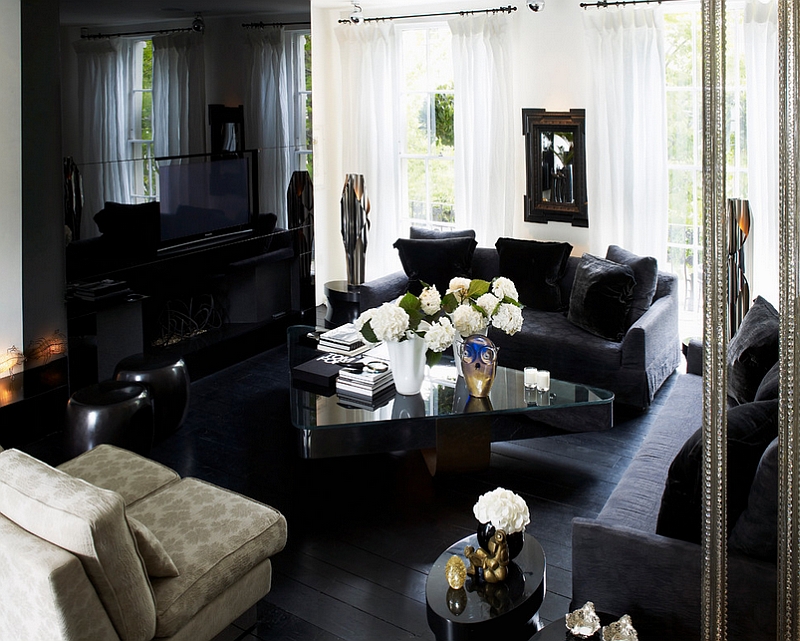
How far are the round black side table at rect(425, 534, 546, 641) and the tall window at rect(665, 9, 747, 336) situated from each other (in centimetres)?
328

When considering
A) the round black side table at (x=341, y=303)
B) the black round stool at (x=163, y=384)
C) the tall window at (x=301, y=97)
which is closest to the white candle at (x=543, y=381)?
the black round stool at (x=163, y=384)

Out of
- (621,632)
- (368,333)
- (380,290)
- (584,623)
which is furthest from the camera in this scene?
(380,290)

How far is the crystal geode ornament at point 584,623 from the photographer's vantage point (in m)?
2.16

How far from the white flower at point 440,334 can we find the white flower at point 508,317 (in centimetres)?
25

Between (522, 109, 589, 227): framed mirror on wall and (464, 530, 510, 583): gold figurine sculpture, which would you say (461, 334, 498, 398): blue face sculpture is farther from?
(522, 109, 589, 227): framed mirror on wall

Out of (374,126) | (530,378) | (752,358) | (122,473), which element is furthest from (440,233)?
(122,473)

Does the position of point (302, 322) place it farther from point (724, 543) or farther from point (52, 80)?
point (724, 543)

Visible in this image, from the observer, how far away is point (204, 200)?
5645 millimetres

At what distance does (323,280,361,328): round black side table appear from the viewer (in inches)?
271

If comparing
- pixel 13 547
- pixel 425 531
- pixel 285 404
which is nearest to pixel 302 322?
pixel 285 404

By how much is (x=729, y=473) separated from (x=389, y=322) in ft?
5.11

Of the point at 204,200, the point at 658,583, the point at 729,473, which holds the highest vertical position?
the point at 204,200

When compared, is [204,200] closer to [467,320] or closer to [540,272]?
[540,272]

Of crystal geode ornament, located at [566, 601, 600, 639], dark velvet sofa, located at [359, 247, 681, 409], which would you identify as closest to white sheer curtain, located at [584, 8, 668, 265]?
dark velvet sofa, located at [359, 247, 681, 409]
